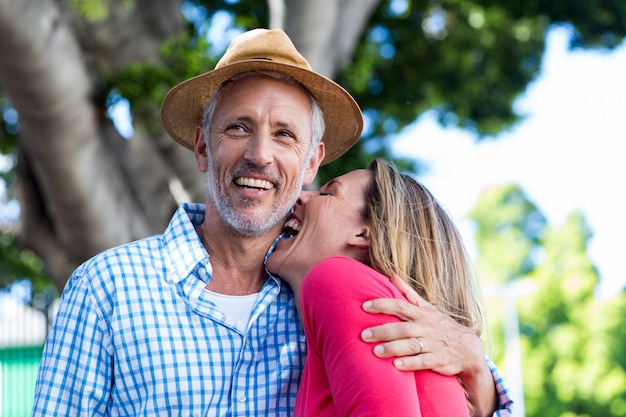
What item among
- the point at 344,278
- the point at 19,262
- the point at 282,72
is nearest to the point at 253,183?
the point at 282,72

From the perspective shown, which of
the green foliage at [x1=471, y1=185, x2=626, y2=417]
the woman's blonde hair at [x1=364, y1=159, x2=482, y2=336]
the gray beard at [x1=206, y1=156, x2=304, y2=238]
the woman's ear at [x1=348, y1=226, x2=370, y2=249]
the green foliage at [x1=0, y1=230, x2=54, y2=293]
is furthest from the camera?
the green foliage at [x1=471, y1=185, x2=626, y2=417]

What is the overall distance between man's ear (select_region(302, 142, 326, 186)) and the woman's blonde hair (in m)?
0.41

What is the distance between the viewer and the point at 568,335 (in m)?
26.9

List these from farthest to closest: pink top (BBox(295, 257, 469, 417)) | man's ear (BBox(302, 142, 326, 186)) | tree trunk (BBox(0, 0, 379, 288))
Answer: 1. tree trunk (BBox(0, 0, 379, 288))
2. man's ear (BBox(302, 142, 326, 186))
3. pink top (BBox(295, 257, 469, 417))

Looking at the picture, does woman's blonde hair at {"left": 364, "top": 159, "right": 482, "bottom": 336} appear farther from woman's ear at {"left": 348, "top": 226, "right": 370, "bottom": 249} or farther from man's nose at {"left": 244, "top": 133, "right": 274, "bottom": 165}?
man's nose at {"left": 244, "top": 133, "right": 274, "bottom": 165}

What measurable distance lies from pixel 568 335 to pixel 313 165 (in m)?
25.4

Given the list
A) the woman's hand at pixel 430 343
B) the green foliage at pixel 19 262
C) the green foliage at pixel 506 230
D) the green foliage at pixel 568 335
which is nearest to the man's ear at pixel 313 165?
the woman's hand at pixel 430 343

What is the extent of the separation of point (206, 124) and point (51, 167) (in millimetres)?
3206

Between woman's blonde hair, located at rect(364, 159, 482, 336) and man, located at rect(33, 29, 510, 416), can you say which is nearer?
woman's blonde hair, located at rect(364, 159, 482, 336)

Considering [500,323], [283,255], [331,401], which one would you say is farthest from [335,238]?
[500,323]

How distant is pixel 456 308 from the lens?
262cm

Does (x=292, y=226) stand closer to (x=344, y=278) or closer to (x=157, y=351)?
(x=157, y=351)

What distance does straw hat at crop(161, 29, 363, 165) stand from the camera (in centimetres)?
295

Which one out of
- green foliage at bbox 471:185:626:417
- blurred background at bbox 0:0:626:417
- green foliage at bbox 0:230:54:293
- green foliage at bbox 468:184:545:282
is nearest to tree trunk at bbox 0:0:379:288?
blurred background at bbox 0:0:626:417
